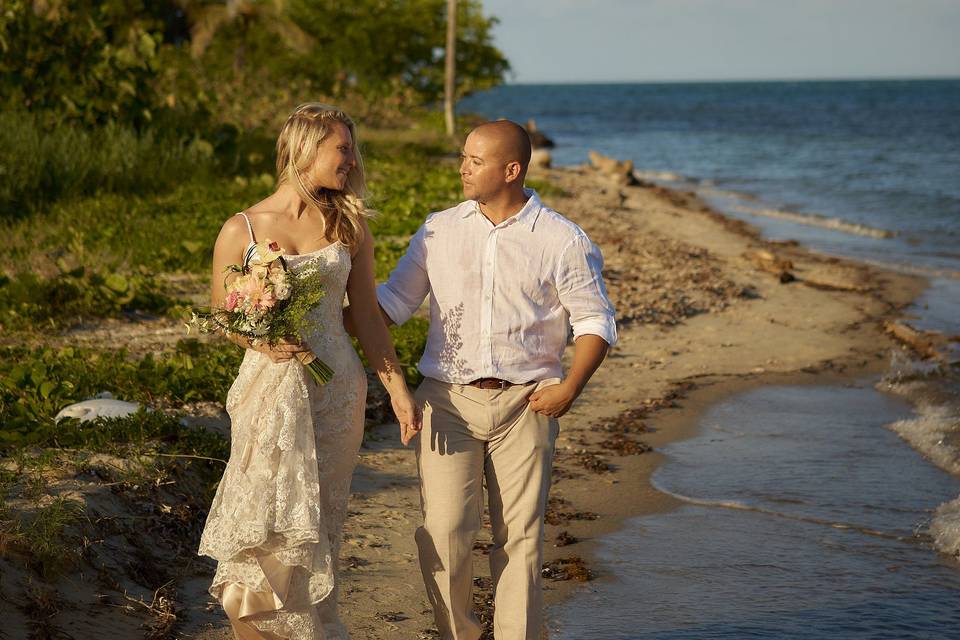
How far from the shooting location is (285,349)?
4098mm

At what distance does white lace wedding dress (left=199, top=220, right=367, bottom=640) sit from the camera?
4074 millimetres

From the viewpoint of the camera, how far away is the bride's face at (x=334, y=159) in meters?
4.14

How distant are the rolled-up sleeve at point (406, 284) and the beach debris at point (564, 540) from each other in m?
2.38

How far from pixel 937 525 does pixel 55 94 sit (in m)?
14.8

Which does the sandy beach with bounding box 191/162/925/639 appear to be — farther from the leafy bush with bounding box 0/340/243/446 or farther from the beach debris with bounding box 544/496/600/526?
the leafy bush with bounding box 0/340/243/446

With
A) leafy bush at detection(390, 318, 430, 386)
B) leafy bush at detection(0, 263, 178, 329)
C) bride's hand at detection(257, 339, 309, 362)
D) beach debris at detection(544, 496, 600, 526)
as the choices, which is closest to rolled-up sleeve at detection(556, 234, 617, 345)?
bride's hand at detection(257, 339, 309, 362)

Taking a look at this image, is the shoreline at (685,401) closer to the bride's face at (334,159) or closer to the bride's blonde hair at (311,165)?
the bride's blonde hair at (311,165)

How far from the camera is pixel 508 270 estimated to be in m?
4.45

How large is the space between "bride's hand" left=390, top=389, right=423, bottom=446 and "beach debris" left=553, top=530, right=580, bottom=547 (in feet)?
7.74

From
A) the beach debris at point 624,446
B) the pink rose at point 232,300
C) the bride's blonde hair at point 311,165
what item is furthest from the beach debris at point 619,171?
the pink rose at point 232,300

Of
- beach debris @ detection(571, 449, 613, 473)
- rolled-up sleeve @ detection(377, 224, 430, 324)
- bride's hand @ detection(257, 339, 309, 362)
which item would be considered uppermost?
rolled-up sleeve @ detection(377, 224, 430, 324)

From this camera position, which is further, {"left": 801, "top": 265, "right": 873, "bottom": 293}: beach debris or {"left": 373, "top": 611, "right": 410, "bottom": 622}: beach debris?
{"left": 801, "top": 265, "right": 873, "bottom": 293}: beach debris

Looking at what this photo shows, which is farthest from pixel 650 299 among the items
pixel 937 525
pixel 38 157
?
pixel 38 157

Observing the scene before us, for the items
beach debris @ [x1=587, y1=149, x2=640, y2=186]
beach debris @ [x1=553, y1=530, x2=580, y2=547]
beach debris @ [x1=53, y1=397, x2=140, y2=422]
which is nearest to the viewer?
beach debris @ [x1=553, y1=530, x2=580, y2=547]
